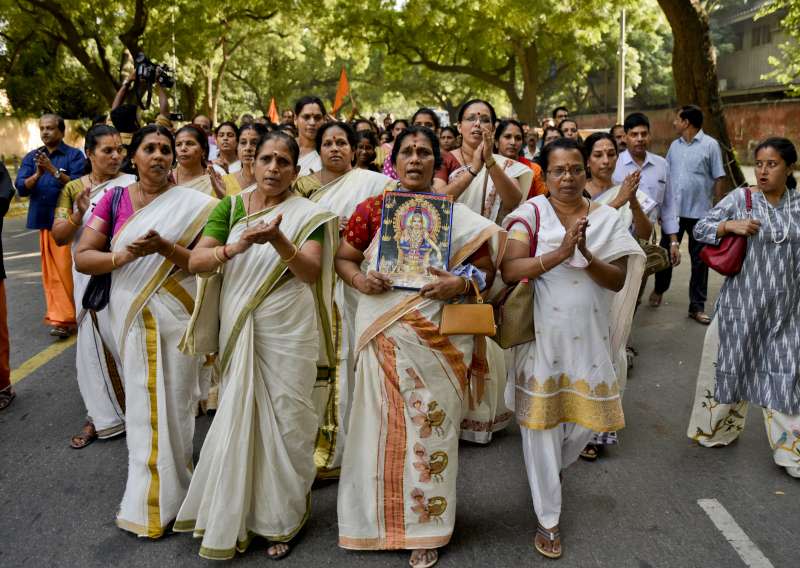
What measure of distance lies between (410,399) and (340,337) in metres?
1.18

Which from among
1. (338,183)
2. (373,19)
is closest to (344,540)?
(338,183)

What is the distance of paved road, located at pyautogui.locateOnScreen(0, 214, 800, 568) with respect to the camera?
10.00ft

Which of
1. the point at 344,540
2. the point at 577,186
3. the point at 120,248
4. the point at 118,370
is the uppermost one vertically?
the point at 577,186

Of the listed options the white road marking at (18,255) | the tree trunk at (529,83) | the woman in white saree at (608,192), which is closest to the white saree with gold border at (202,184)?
the woman in white saree at (608,192)

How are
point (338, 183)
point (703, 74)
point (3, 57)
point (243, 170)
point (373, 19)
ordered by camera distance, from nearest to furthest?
point (338, 183), point (243, 170), point (703, 74), point (373, 19), point (3, 57)

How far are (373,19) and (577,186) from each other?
64.1ft

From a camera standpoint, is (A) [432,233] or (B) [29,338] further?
(B) [29,338]

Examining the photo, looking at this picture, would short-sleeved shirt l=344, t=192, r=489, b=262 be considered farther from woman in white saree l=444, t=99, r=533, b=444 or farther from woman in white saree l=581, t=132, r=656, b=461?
woman in white saree l=581, t=132, r=656, b=461

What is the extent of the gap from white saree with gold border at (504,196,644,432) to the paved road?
56 centimetres

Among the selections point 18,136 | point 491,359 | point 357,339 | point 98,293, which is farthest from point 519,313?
point 18,136

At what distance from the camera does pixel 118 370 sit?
4355 millimetres

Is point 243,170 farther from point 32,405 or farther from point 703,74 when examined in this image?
point 703,74

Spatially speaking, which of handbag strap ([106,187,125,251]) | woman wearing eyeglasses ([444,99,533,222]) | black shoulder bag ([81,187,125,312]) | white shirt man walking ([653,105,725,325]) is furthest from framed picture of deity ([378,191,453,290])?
white shirt man walking ([653,105,725,325])

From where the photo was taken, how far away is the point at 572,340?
311 cm
